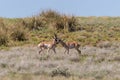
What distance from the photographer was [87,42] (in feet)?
102

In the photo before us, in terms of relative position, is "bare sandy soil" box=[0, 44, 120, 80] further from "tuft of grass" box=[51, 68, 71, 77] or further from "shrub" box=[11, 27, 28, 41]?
"shrub" box=[11, 27, 28, 41]

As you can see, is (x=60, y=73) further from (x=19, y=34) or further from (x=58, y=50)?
(x=19, y=34)

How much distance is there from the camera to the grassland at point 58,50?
53.0ft

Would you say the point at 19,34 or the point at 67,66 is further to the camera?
the point at 19,34

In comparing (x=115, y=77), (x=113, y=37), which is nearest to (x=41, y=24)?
(x=113, y=37)

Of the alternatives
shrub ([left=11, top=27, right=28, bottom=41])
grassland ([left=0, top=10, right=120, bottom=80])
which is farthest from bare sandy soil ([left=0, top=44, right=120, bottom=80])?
shrub ([left=11, top=27, right=28, bottom=41])

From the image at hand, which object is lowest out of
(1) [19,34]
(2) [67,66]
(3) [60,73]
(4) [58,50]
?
(1) [19,34]

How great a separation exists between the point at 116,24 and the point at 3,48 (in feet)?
46.9

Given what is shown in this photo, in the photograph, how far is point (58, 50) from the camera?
27.2 m

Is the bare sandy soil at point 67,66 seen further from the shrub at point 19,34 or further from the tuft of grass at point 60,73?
the shrub at point 19,34

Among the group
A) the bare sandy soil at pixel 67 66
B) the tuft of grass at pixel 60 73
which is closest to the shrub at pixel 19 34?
the bare sandy soil at pixel 67 66

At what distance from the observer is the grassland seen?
1614 cm

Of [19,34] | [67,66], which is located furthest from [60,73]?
[19,34]

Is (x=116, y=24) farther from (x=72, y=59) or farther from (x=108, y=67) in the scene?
(x=108, y=67)
